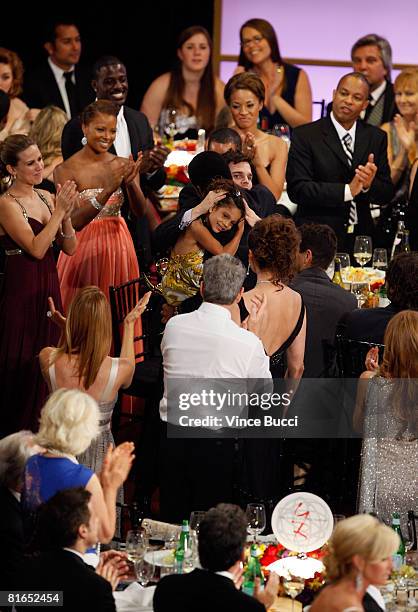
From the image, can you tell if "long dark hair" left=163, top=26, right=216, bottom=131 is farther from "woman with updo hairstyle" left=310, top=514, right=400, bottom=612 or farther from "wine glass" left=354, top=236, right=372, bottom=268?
"woman with updo hairstyle" left=310, top=514, right=400, bottom=612

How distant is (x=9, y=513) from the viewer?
400cm

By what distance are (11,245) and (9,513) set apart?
1.96m

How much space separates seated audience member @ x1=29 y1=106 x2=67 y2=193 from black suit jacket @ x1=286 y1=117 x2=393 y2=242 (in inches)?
57.0

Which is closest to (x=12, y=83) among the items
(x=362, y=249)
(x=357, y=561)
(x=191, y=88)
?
(x=191, y=88)

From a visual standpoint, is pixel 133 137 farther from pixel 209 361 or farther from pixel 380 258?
pixel 209 361

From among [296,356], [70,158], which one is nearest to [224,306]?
[296,356]

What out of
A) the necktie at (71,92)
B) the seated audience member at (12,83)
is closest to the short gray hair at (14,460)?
the seated audience member at (12,83)

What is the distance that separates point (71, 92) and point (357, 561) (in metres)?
6.30

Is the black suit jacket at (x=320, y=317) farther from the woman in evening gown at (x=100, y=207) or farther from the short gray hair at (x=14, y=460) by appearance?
the short gray hair at (x=14, y=460)

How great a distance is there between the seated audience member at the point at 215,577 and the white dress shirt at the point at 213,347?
3.50 ft

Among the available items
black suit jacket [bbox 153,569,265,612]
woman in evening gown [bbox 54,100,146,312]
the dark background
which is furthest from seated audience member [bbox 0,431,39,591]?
the dark background

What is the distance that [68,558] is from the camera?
11.6ft

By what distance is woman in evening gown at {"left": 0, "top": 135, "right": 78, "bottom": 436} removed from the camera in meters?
5.63

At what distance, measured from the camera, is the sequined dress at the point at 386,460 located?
4672mm
